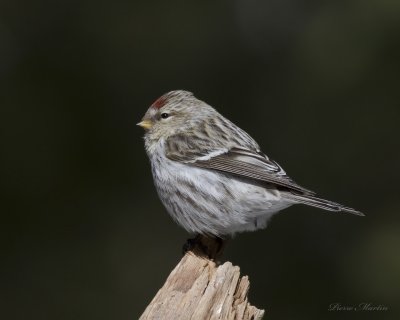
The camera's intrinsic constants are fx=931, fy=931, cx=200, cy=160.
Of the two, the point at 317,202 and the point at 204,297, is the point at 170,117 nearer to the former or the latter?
the point at 317,202

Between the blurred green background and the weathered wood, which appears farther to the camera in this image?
the blurred green background

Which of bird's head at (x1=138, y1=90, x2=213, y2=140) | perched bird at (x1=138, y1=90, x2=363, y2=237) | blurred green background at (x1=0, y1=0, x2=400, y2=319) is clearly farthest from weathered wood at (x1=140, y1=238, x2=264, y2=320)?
blurred green background at (x1=0, y1=0, x2=400, y2=319)

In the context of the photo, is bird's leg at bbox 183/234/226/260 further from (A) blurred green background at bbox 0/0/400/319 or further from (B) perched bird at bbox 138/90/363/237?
(A) blurred green background at bbox 0/0/400/319

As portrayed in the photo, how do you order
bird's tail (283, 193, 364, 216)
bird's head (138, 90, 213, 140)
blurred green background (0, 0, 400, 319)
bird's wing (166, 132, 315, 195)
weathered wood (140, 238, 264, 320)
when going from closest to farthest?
1. weathered wood (140, 238, 264, 320)
2. bird's tail (283, 193, 364, 216)
3. bird's wing (166, 132, 315, 195)
4. bird's head (138, 90, 213, 140)
5. blurred green background (0, 0, 400, 319)

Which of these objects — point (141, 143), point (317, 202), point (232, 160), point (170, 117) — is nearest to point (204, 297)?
point (317, 202)

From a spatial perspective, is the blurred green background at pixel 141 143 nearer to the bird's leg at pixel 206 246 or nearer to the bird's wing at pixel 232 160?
the bird's leg at pixel 206 246

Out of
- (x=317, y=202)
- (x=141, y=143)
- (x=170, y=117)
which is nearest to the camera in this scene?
(x=317, y=202)

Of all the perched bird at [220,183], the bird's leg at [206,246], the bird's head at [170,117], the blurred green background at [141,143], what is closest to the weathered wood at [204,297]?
the bird's leg at [206,246]
